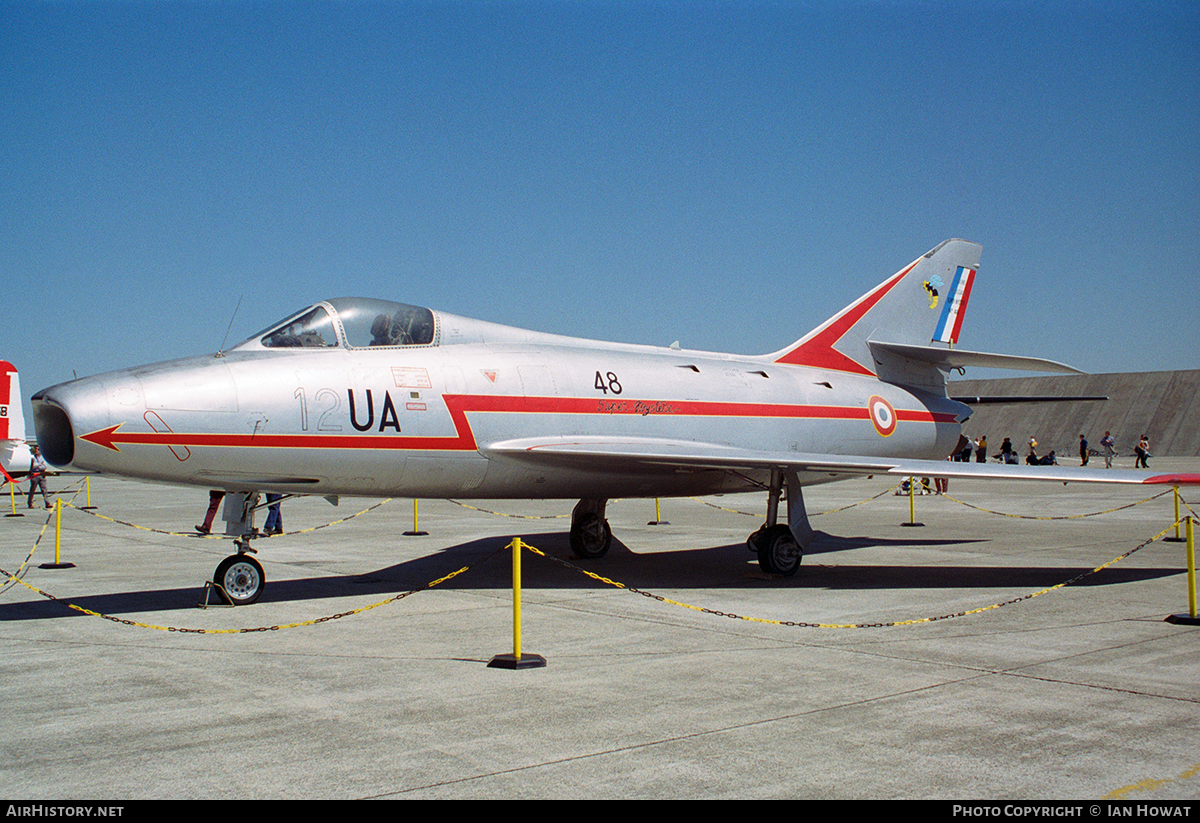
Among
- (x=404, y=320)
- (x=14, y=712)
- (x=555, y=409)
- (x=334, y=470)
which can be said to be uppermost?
(x=404, y=320)

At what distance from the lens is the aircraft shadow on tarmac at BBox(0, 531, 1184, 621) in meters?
9.88

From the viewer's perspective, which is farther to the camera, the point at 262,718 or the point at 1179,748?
the point at 262,718

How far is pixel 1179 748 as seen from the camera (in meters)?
4.79

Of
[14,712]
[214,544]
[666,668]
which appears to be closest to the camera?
[14,712]

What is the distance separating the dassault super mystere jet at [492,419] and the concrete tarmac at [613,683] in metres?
1.25

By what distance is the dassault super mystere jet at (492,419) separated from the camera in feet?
28.7

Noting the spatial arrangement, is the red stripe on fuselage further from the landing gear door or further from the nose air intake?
the landing gear door

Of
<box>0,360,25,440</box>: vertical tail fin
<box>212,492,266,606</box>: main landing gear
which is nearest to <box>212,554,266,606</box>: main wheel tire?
<box>212,492,266,606</box>: main landing gear

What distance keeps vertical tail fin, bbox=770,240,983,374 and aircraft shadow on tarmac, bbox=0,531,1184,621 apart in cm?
314

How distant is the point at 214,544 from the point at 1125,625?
13.3m

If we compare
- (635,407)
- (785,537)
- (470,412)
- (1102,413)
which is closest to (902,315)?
(785,537)

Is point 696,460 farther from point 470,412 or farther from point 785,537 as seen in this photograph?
point 470,412
